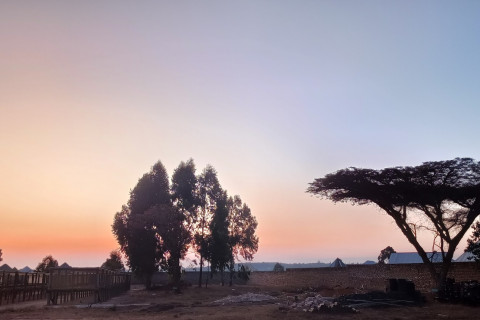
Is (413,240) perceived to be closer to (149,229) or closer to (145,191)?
(149,229)

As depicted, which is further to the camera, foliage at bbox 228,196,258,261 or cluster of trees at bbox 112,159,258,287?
foliage at bbox 228,196,258,261

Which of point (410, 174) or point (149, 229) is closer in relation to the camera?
point (410, 174)

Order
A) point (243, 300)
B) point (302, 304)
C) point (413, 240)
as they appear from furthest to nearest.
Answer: point (413, 240) < point (243, 300) < point (302, 304)

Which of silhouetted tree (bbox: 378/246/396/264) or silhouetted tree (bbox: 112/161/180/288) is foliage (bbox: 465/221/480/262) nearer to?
silhouetted tree (bbox: 112/161/180/288)

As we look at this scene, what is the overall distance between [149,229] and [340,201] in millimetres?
24821

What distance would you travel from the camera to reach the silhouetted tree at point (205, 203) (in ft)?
177

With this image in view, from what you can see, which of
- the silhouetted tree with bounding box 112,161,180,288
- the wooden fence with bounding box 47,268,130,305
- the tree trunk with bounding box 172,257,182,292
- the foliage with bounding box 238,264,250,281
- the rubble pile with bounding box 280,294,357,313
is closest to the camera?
the rubble pile with bounding box 280,294,357,313

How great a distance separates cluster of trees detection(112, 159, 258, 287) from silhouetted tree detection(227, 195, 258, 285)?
28.2 ft

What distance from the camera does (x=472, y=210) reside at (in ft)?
102

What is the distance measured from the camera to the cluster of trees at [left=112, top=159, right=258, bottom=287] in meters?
48.0

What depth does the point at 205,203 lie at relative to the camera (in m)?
55.7

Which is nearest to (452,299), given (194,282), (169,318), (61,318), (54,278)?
(169,318)

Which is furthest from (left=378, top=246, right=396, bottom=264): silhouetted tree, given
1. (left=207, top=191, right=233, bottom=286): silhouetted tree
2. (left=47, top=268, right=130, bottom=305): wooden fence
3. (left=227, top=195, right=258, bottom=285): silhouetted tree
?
(left=47, top=268, right=130, bottom=305): wooden fence

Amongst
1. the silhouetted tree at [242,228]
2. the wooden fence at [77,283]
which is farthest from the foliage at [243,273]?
the wooden fence at [77,283]
